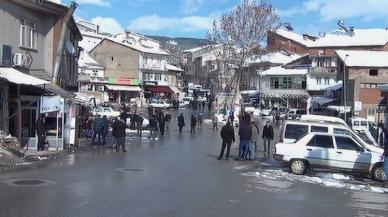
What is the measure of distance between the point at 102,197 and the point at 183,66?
16197 centimetres

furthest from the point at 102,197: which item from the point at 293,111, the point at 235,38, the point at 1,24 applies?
the point at 293,111

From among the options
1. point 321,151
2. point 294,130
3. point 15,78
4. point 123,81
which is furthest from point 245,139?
point 123,81

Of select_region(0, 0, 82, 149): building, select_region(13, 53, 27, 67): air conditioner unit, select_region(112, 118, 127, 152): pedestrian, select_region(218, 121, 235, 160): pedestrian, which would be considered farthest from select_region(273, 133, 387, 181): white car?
select_region(13, 53, 27, 67): air conditioner unit

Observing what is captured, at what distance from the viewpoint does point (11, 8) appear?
25938 mm

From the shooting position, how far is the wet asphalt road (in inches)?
467

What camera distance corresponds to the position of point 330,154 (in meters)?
20.4

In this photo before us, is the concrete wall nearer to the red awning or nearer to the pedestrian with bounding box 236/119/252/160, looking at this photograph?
the red awning

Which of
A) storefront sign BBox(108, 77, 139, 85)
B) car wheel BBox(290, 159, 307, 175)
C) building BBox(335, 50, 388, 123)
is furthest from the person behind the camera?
storefront sign BBox(108, 77, 139, 85)

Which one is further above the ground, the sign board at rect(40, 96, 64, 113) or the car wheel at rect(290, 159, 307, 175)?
the sign board at rect(40, 96, 64, 113)

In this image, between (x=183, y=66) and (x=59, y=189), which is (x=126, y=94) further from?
(x=59, y=189)

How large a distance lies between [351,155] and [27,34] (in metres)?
16.0

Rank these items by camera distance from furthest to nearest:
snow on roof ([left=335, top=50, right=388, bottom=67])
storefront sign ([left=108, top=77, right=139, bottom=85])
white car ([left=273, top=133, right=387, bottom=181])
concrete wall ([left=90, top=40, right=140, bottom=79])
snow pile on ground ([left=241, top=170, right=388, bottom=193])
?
concrete wall ([left=90, top=40, right=140, bottom=79])
storefront sign ([left=108, top=77, right=139, bottom=85])
snow on roof ([left=335, top=50, right=388, bottom=67])
white car ([left=273, top=133, right=387, bottom=181])
snow pile on ground ([left=241, top=170, right=388, bottom=193])

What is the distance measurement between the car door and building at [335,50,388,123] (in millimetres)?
41795

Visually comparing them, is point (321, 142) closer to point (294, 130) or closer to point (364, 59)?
point (294, 130)
